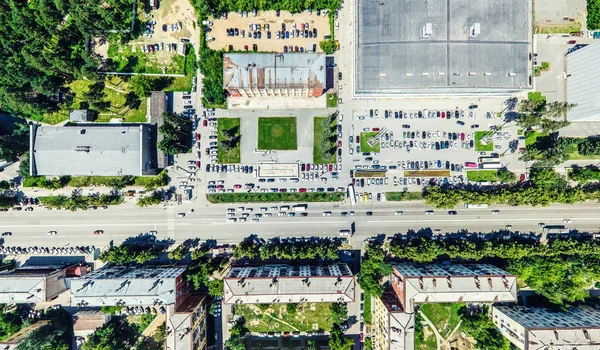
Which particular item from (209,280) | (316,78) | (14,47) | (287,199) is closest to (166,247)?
(209,280)

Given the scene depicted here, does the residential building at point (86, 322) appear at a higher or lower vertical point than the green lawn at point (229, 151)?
lower

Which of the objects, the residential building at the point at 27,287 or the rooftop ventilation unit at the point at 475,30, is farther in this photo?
the residential building at the point at 27,287

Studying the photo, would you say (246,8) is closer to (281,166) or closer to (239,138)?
(239,138)

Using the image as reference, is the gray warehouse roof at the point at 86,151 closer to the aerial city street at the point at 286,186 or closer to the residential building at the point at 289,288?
the aerial city street at the point at 286,186

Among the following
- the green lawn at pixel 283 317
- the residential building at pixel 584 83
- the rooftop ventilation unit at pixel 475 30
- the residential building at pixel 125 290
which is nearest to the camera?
the rooftop ventilation unit at pixel 475 30

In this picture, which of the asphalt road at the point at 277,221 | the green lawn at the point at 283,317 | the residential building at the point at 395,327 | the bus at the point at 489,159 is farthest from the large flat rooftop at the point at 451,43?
the green lawn at the point at 283,317

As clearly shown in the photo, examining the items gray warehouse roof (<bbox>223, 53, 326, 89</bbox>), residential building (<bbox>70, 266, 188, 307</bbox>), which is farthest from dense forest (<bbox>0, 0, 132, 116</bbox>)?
residential building (<bbox>70, 266, 188, 307</bbox>)

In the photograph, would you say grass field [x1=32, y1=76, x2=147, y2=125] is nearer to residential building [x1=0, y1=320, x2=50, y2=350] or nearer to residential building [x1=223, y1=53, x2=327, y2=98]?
residential building [x1=223, y1=53, x2=327, y2=98]
